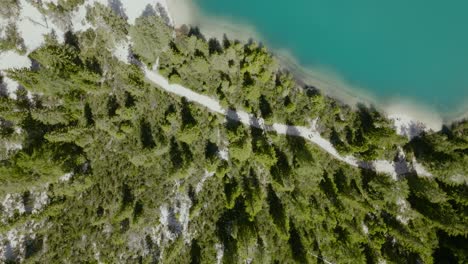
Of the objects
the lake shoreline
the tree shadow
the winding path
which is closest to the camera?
the tree shadow

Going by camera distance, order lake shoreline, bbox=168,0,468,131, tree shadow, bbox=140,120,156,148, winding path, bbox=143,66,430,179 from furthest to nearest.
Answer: lake shoreline, bbox=168,0,468,131 → winding path, bbox=143,66,430,179 → tree shadow, bbox=140,120,156,148

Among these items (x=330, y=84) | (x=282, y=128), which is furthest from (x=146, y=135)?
(x=330, y=84)

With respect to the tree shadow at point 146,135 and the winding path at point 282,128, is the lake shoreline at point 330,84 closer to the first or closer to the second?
the winding path at point 282,128

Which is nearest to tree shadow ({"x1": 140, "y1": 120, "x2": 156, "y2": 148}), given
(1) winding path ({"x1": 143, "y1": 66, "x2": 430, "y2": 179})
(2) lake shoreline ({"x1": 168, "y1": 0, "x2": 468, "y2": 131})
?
(1) winding path ({"x1": 143, "y1": 66, "x2": 430, "y2": 179})

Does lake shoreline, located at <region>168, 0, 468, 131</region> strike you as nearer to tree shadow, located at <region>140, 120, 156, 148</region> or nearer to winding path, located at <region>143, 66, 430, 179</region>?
winding path, located at <region>143, 66, 430, 179</region>

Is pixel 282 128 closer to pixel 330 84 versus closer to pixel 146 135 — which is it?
pixel 330 84

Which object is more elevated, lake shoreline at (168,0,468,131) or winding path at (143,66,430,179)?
lake shoreline at (168,0,468,131)

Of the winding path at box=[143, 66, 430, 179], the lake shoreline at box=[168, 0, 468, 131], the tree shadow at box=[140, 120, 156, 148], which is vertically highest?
the lake shoreline at box=[168, 0, 468, 131]

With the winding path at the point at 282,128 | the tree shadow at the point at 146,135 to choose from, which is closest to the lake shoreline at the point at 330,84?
the winding path at the point at 282,128

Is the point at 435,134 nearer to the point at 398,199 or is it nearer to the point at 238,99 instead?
the point at 398,199

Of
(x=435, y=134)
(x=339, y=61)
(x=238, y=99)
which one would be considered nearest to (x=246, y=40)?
(x=238, y=99)
